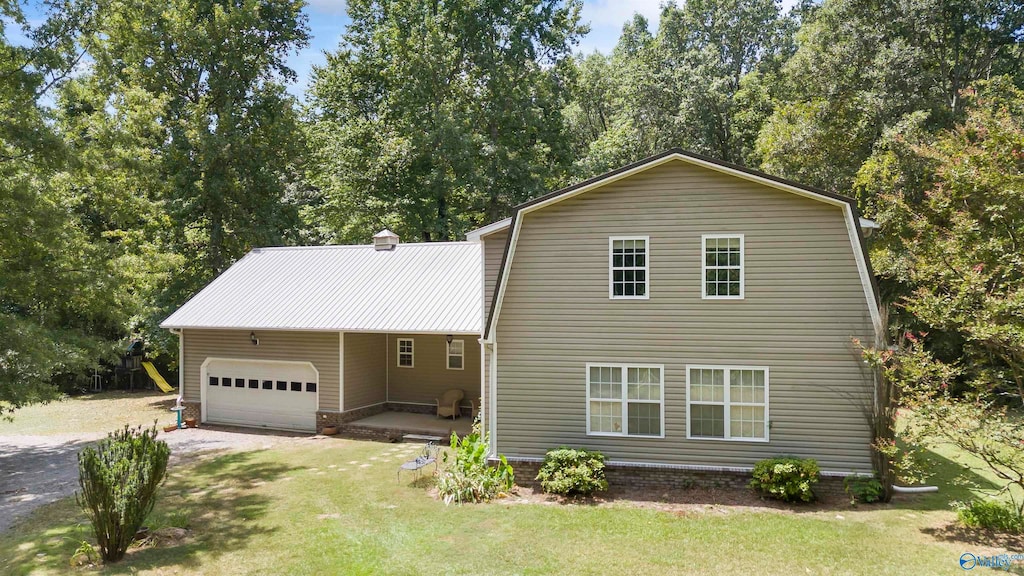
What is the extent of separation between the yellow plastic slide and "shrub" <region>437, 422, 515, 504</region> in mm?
19378

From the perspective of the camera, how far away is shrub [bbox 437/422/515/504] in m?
11.7

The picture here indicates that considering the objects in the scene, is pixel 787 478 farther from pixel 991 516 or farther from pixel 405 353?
pixel 405 353

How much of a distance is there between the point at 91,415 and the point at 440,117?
17.3 metres

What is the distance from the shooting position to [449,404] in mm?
18031

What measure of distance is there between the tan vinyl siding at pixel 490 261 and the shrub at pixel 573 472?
3.53 meters

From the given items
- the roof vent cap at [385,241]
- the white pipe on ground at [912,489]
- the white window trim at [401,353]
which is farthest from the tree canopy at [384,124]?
the white window trim at [401,353]

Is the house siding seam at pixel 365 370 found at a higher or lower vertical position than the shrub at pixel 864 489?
higher

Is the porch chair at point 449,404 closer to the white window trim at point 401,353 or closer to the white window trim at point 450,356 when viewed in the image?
the white window trim at point 450,356

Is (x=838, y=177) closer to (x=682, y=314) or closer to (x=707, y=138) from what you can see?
(x=707, y=138)

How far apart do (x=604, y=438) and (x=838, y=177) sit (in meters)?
16.9

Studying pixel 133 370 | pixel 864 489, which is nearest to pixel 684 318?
pixel 864 489

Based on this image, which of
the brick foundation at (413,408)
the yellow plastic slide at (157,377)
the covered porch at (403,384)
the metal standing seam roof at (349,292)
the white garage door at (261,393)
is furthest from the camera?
the yellow plastic slide at (157,377)

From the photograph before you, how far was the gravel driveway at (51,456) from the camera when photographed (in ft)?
40.1

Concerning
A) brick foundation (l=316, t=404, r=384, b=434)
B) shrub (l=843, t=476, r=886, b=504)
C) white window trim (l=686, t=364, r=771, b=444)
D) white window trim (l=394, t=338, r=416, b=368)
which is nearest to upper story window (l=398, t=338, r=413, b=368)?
white window trim (l=394, t=338, r=416, b=368)
